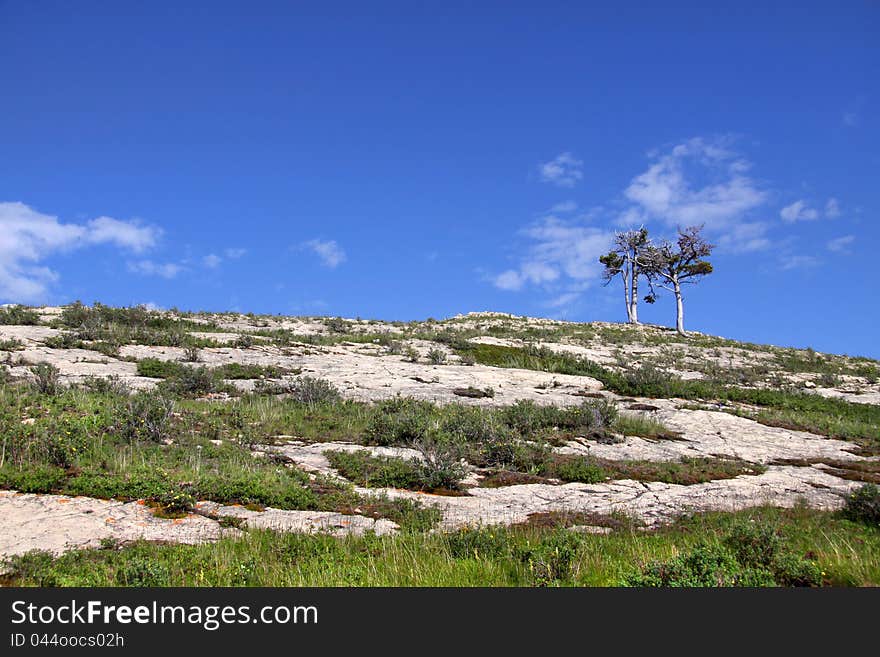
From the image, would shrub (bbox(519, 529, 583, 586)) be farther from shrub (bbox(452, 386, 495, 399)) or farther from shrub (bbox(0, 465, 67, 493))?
shrub (bbox(452, 386, 495, 399))

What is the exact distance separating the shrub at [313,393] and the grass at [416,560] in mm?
10021

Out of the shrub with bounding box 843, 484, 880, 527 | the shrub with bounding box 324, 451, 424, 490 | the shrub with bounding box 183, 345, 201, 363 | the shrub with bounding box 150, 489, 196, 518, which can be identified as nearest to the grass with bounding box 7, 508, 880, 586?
the shrub with bounding box 843, 484, 880, 527

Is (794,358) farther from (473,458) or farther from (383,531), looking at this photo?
(383,531)

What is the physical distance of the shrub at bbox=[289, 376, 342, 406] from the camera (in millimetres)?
18547

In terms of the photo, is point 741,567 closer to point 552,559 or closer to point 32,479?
point 552,559

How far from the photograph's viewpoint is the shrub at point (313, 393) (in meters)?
18.5

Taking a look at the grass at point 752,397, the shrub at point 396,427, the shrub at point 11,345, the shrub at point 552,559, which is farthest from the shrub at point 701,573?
the shrub at point 11,345

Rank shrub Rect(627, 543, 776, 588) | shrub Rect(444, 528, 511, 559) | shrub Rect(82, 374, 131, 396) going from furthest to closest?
shrub Rect(82, 374, 131, 396) < shrub Rect(444, 528, 511, 559) < shrub Rect(627, 543, 776, 588)

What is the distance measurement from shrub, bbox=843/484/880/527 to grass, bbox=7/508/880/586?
1306 mm

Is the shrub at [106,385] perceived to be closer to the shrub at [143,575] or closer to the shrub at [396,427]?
the shrub at [396,427]

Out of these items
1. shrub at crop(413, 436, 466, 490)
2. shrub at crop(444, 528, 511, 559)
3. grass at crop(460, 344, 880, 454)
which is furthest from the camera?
grass at crop(460, 344, 880, 454)

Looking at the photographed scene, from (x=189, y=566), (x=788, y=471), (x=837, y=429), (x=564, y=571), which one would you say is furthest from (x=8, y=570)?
(x=837, y=429)

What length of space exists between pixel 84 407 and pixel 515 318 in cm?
4771

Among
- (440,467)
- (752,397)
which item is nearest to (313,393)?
(440,467)
